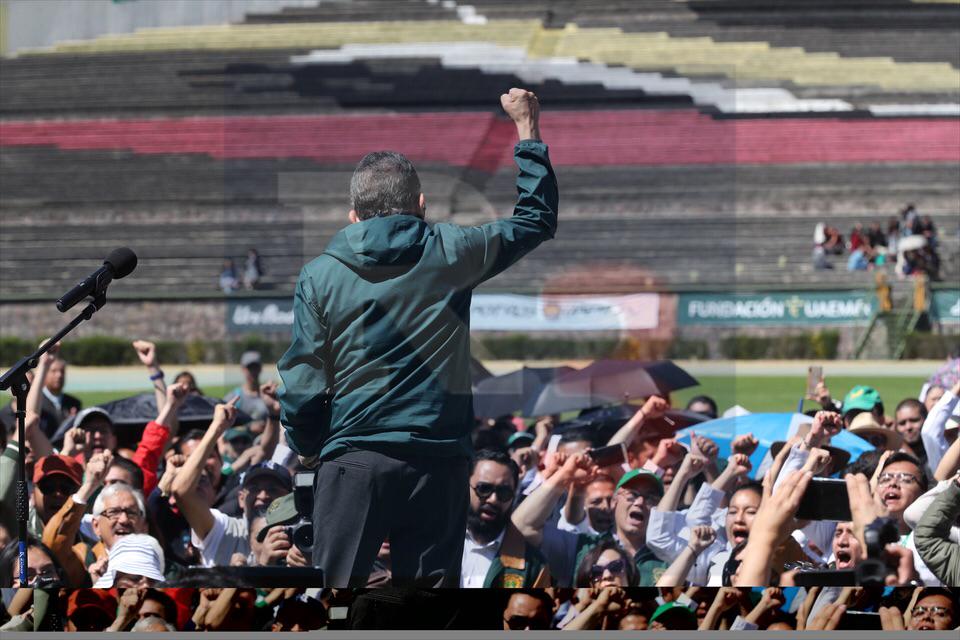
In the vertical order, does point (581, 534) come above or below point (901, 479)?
below

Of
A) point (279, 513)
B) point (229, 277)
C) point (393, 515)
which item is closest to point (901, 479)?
point (393, 515)

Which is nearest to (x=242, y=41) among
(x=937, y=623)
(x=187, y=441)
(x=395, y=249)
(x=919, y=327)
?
(x=187, y=441)

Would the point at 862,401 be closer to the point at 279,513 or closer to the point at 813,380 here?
the point at 813,380

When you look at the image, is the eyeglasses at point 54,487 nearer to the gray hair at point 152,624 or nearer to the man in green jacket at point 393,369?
the gray hair at point 152,624

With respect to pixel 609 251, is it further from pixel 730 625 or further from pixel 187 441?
pixel 187 441

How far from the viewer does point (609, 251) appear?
20.3ft

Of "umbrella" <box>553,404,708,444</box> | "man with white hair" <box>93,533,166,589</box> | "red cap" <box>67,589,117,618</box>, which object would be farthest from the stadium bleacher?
"red cap" <box>67,589,117,618</box>

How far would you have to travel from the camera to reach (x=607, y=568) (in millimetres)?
5504

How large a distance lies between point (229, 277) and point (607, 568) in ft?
8.37

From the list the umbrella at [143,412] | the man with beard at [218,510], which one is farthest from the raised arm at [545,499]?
the umbrella at [143,412]

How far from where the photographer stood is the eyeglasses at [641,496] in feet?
18.3

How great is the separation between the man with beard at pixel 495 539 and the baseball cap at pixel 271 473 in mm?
717

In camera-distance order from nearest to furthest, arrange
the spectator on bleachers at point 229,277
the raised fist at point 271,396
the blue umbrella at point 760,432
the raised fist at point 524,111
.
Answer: the raised fist at point 524,111
the blue umbrella at point 760,432
the raised fist at point 271,396
the spectator on bleachers at point 229,277

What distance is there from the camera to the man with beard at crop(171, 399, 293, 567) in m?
5.59
